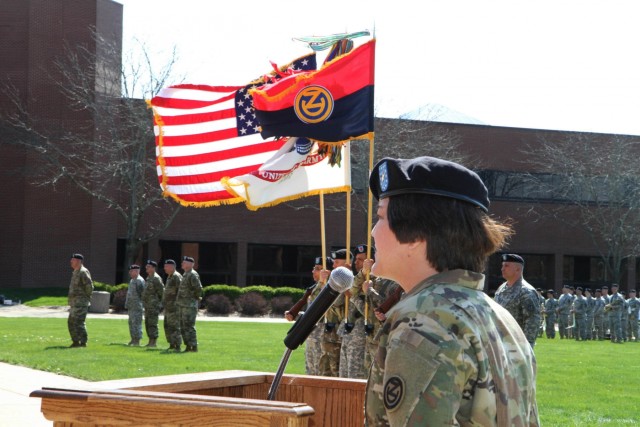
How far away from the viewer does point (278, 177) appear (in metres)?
10.7

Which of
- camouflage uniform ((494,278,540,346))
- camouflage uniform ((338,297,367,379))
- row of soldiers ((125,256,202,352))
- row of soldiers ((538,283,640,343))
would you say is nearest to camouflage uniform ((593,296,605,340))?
row of soldiers ((538,283,640,343))

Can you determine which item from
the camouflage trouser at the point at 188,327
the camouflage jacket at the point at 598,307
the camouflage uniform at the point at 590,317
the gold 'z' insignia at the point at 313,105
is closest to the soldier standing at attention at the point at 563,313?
the camouflage uniform at the point at 590,317

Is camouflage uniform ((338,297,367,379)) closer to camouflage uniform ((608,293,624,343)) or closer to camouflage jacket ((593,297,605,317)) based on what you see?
camouflage uniform ((608,293,624,343))

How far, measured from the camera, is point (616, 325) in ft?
104

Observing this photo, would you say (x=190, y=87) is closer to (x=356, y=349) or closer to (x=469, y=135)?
(x=356, y=349)

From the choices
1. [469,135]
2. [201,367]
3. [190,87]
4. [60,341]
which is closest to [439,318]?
[190,87]

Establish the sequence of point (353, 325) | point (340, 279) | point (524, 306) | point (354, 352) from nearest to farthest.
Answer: point (340, 279) → point (524, 306) → point (354, 352) → point (353, 325)

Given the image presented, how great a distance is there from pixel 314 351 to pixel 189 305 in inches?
300

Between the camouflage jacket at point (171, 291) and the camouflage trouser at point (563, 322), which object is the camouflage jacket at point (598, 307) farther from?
the camouflage jacket at point (171, 291)

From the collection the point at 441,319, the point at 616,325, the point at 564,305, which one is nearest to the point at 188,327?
the point at 441,319

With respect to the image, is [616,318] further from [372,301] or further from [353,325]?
[372,301]

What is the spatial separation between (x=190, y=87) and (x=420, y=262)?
407 inches

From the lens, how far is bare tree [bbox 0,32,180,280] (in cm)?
4159

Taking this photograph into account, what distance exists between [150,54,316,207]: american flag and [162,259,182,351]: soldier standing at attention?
26.4 ft
